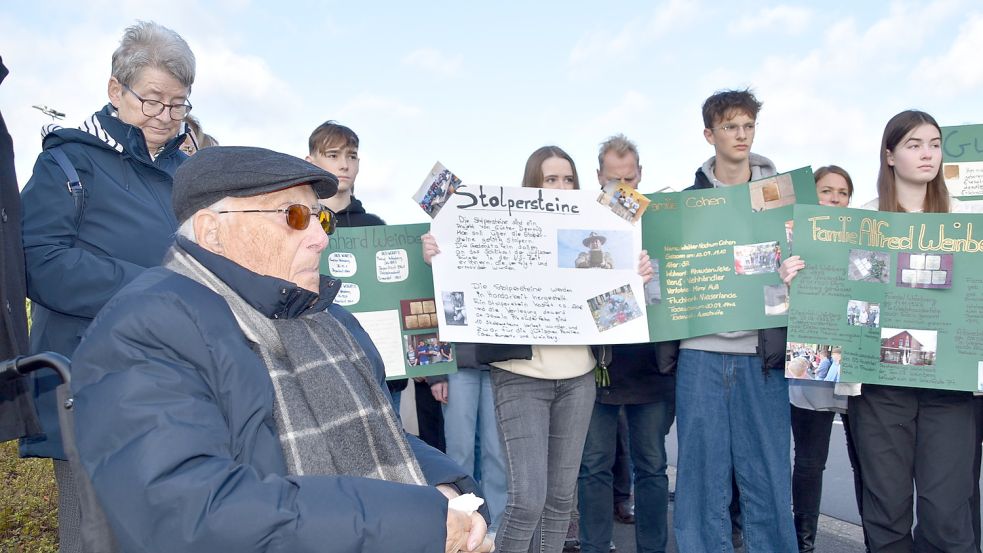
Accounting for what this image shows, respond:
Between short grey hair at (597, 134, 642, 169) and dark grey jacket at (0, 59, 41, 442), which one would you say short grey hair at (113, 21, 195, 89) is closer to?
dark grey jacket at (0, 59, 41, 442)

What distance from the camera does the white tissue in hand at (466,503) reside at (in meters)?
2.09

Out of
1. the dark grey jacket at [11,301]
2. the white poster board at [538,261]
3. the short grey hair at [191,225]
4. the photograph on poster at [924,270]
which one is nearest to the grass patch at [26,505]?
the dark grey jacket at [11,301]

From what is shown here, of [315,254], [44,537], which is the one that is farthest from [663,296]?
[44,537]

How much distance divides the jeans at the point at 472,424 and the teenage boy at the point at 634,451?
501 mm

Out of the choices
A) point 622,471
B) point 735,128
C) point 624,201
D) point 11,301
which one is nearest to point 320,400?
point 11,301

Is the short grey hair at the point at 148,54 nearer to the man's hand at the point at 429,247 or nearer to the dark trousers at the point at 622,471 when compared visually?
the man's hand at the point at 429,247

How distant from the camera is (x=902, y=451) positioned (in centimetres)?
384

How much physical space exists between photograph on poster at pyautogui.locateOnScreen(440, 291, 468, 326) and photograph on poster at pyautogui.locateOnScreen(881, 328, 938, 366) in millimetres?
2020

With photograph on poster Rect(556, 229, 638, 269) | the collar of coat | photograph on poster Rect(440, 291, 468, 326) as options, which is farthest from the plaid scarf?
photograph on poster Rect(556, 229, 638, 269)

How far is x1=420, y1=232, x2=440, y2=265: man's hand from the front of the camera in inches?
167

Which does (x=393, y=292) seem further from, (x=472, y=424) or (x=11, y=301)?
(x=11, y=301)

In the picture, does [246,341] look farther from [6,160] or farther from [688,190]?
[688,190]

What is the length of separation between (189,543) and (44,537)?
4043mm

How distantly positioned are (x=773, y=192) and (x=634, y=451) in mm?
1631
